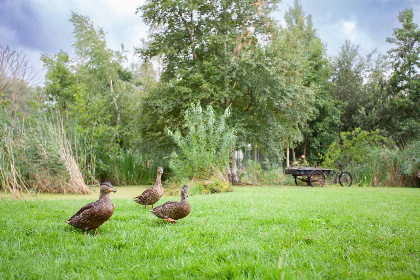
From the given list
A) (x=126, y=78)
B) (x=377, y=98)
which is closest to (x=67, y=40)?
(x=126, y=78)

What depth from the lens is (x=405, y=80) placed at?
22.6m

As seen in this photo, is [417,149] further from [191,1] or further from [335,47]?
[335,47]

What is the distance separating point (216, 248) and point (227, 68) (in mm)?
10215

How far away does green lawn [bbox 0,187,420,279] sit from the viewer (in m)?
2.16

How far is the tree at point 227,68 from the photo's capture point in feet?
39.7

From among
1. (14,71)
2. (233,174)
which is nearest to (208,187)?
(233,174)

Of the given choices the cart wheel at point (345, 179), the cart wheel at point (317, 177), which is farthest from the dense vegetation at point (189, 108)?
the cart wheel at point (317, 177)

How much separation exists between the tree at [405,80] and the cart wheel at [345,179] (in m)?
10.8

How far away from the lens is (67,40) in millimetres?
17844

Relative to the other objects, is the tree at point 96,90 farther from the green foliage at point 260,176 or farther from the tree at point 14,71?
the green foliage at point 260,176

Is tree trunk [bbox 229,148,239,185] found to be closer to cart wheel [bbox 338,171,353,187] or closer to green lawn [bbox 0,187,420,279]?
cart wheel [bbox 338,171,353,187]

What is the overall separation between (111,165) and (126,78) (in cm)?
1380

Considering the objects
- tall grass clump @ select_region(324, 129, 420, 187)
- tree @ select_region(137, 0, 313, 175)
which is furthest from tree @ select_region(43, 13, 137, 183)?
tall grass clump @ select_region(324, 129, 420, 187)

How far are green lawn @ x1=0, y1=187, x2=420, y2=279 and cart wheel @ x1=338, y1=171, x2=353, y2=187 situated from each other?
28.8ft
